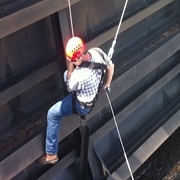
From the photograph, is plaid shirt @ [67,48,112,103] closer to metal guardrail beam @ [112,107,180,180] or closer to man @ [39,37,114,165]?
man @ [39,37,114,165]

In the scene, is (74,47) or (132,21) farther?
(132,21)

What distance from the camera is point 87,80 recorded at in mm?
3012

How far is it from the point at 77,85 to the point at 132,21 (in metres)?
1.46

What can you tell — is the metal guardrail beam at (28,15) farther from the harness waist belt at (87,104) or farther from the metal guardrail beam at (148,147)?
the metal guardrail beam at (148,147)

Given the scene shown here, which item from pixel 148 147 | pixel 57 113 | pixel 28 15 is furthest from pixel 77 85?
pixel 148 147

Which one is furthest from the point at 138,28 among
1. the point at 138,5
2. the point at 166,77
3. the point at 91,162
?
the point at 91,162

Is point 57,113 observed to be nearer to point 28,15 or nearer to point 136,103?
point 28,15

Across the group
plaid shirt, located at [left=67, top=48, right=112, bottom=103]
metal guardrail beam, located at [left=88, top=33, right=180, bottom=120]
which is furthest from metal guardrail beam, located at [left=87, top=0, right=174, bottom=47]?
plaid shirt, located at [left=67, top=48, right=112, bottom=103]

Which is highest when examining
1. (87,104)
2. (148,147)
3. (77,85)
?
(77,85)

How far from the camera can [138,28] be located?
→ 4.54 meters

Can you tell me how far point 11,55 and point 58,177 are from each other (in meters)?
1.25

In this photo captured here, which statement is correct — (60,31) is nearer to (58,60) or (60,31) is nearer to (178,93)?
(58,60)

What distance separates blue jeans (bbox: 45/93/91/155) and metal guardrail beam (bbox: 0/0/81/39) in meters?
0.64

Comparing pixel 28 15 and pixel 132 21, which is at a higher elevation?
pixel 28 15
